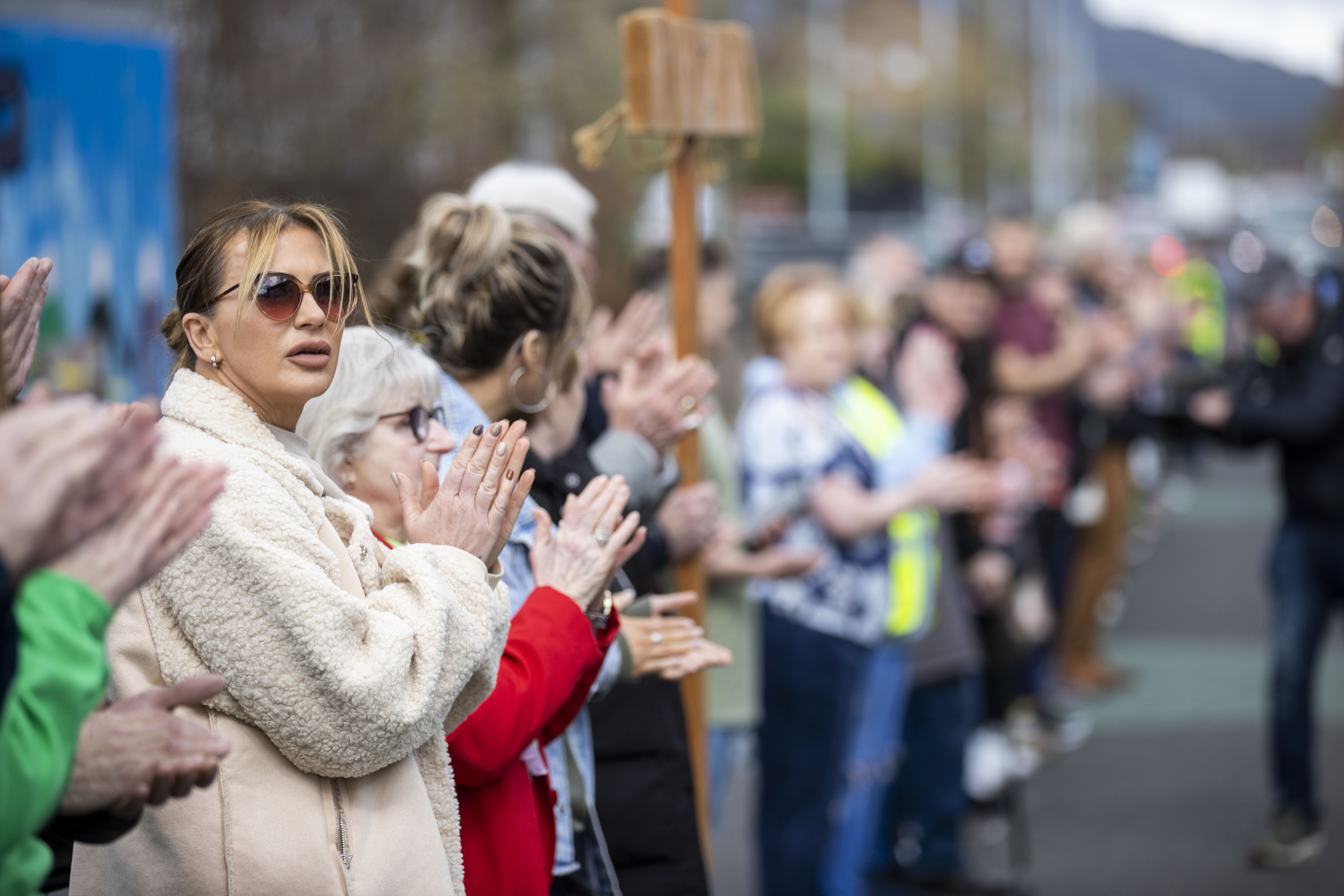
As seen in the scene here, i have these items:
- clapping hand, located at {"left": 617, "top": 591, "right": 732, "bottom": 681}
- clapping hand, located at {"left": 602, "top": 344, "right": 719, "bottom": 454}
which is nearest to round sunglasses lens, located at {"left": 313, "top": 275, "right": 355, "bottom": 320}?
clapping hand, located at {"left": 617, "top": 591, "right": 732, "bottom": 681}

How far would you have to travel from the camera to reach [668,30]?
3279mm

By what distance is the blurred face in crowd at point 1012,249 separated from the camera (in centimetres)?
680

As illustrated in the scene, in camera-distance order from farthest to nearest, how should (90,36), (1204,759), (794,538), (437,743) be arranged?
(1204,759) → (90,36) → (794,538) → (437,743)

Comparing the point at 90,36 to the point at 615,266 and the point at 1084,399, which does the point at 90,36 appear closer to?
the point at 1084,399

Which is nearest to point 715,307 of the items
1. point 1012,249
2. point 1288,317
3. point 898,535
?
point 898,535

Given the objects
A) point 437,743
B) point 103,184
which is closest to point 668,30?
point 437,743

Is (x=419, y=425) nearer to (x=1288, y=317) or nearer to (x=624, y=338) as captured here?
(x=624, y=338)

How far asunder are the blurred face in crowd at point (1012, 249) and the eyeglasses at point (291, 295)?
17.1 ft

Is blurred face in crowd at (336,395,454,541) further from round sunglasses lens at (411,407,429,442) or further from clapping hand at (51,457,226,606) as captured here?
clapping hand at (51,457,226,606)

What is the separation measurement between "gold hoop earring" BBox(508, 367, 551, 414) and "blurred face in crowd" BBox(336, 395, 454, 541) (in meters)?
0.26

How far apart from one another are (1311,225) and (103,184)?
118 ft

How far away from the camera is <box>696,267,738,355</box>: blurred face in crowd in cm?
457

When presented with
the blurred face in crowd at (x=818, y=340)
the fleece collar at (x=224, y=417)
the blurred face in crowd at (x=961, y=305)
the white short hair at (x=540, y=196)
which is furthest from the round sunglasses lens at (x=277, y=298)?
the blurred face in crowd at (x=961, y=305)

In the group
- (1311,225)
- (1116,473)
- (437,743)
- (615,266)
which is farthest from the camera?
(1311,225)
